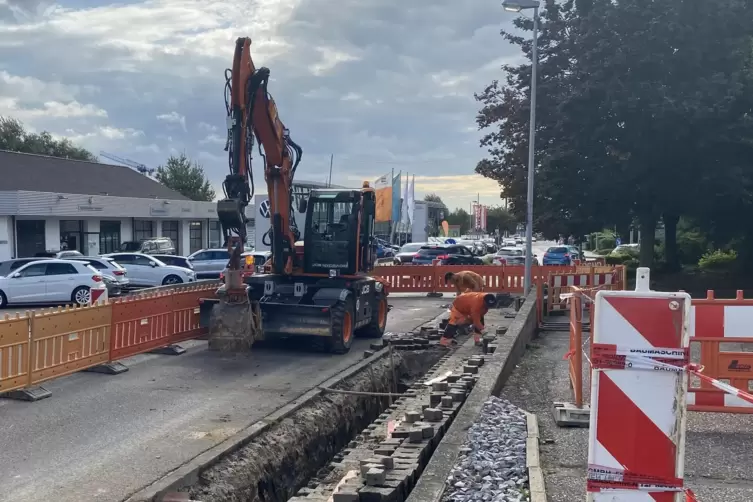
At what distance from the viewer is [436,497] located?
16.7 feet

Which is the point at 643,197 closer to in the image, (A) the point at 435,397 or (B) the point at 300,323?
(B) the point at 300,323

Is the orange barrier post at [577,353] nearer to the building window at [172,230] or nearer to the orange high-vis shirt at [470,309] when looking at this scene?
the orange high-vis shirt at [470,309]

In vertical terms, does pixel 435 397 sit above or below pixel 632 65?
below

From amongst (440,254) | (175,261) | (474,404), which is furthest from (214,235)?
(474,404)

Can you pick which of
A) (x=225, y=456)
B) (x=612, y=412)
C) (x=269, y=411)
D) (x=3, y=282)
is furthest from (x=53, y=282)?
(x=612, y=412)

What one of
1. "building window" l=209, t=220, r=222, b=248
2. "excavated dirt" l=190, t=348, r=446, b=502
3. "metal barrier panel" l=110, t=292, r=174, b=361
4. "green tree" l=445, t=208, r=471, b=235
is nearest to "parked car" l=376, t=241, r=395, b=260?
"building window" l=209, t=220, r=222, b=248

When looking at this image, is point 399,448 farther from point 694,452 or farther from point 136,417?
point 136,417

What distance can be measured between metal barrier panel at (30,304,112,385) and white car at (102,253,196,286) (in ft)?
52.1

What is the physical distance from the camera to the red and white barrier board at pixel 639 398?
367 centimetres

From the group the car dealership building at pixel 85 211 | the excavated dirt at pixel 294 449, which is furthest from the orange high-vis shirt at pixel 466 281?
the car dealership building at pixel 85 211

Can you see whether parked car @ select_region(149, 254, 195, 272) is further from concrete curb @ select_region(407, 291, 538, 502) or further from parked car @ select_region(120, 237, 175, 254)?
concrete curb @ select_region(407, 291, 538, 502)

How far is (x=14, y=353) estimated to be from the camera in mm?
9938

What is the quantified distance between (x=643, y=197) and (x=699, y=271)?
6.64 m

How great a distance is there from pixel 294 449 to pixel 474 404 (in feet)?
7.99
